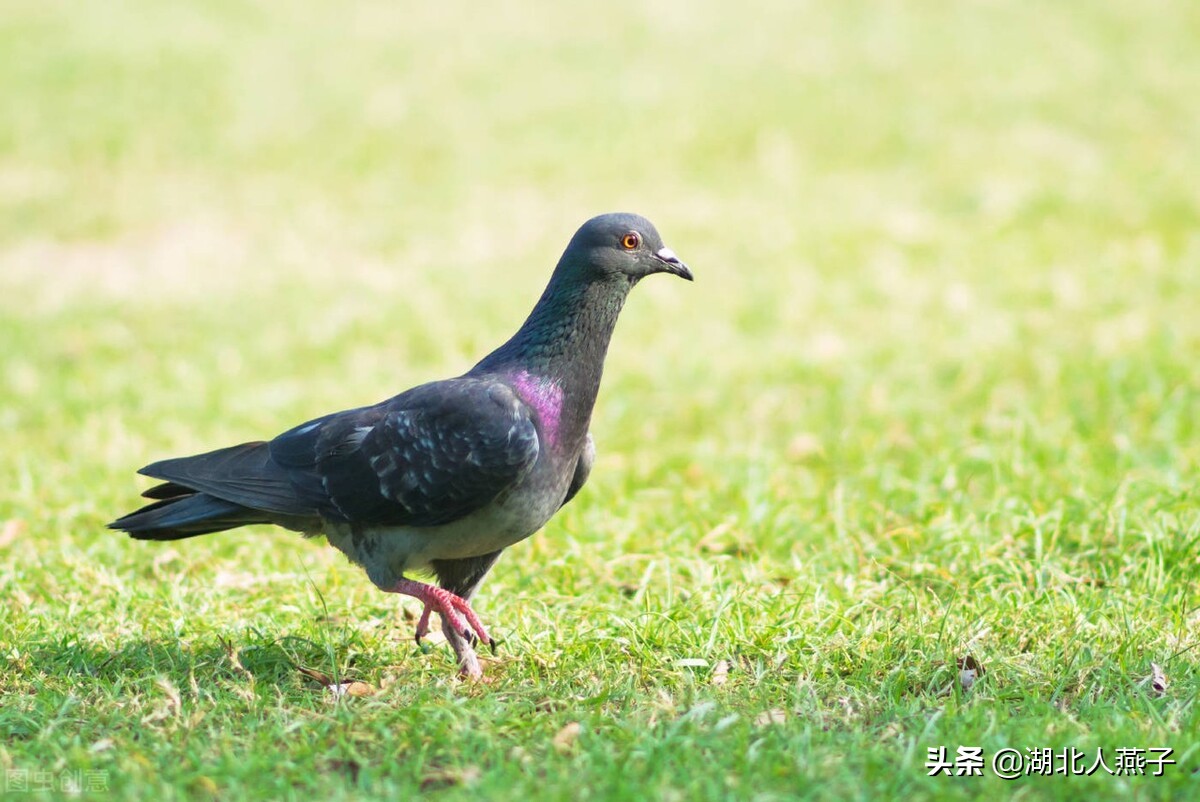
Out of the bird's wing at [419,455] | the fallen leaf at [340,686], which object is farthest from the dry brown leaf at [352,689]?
the bird's wing at [419,455]

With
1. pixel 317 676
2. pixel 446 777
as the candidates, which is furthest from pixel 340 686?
pixel 446 777

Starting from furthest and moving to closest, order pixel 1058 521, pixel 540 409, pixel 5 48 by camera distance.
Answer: pixel 5 48
pixel 1058 521
pixel 540 409

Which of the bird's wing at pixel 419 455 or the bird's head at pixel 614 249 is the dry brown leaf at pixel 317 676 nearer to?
the bird's wing at pixel 419 455

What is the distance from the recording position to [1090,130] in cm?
1298

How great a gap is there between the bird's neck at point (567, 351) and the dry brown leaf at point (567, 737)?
884 mm

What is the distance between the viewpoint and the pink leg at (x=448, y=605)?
3762 mm

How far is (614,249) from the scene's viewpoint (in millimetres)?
3910

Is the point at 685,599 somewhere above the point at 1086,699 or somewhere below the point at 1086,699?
above

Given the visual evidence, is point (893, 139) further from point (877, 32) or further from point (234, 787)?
point (234, 787)

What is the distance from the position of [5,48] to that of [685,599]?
14342mm

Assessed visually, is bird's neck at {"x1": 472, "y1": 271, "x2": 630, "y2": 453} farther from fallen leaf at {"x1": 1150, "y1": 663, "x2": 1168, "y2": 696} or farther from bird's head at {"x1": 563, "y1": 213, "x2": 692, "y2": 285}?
fallen leaf at {"x1": 1150, "y1": 663, "x2": 1168, "y2": 696}

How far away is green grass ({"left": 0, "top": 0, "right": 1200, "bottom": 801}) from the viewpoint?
3.37m

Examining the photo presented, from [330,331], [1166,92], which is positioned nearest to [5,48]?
[330,331]

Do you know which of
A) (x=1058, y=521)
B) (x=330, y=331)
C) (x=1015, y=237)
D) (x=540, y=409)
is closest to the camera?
(x=540, y=409)
